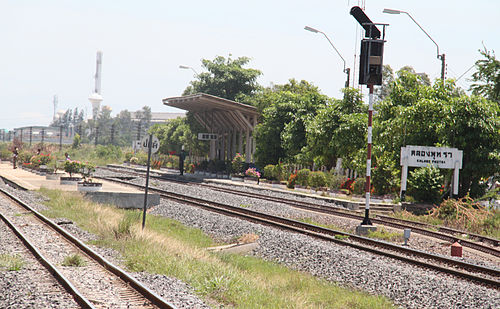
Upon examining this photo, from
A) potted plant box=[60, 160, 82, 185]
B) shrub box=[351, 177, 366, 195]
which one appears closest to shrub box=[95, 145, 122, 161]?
potted plant box=[60, 160, 82, 185]

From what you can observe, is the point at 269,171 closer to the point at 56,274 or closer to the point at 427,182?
the point at 427,182

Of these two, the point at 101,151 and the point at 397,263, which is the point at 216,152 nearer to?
the point at 101,151

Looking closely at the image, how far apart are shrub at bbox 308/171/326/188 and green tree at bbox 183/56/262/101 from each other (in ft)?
106

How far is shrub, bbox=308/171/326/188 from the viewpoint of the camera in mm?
30781

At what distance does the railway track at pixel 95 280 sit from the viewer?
7.00 metres

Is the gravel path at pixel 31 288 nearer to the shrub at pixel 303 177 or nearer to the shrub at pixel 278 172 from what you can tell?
the shrub at pixel 303 177

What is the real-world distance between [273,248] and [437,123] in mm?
13835

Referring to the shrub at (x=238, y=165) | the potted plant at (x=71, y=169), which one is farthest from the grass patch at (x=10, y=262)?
the shrub at (x=238, y=165)

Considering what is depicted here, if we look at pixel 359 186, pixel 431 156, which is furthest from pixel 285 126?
pixel 431 156

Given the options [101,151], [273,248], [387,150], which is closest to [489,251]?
[273,248]

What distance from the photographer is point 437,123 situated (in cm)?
2298

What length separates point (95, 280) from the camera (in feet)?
27.1

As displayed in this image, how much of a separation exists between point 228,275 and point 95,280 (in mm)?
2272

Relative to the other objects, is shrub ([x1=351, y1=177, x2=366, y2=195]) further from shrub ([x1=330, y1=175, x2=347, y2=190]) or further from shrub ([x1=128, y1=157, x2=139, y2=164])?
shrub ([x1=128, y1=157, x2=139, y2=164])
